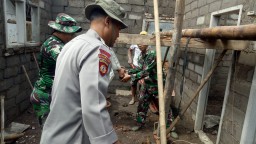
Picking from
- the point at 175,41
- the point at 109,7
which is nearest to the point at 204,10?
the point at 175,41

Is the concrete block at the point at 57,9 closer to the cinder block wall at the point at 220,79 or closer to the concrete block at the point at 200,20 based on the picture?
the cinder block wall at the point at 220,79

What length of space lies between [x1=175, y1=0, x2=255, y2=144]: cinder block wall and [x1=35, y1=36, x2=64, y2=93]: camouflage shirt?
2.60m

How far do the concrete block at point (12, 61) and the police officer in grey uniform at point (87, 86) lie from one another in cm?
331

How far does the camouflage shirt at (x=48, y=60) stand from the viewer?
8.74 ft

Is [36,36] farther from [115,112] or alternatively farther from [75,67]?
[75,67]

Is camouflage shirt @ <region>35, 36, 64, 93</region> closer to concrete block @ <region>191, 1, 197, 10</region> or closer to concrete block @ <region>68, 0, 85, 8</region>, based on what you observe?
concrete block @ <region>191, 1, 197, 10</region>

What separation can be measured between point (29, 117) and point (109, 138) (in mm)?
4277

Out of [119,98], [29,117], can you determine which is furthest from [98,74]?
[119,98]

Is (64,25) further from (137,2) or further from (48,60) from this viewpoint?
(137,2)

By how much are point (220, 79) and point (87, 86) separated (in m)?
6.23

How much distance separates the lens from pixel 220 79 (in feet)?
21.3

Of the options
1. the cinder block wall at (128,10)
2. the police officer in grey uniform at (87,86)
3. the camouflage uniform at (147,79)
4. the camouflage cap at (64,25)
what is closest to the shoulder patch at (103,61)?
the police officer in grey uniform at (87,86)

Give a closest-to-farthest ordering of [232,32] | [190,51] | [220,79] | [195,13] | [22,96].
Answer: [232,32], [22,96], [195,13], [190,51], [220,79]

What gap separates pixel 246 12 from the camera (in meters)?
2.74
